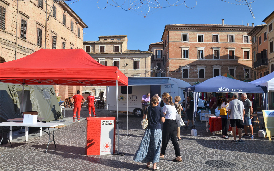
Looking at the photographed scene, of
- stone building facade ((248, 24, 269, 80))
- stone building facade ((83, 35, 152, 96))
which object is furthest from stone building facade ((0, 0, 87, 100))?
stone building facade ((248, 24, 269, 80))

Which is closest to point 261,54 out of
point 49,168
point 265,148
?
point 265,148

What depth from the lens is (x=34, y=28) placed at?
818 inches

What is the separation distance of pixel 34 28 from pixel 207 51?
29.2 metres

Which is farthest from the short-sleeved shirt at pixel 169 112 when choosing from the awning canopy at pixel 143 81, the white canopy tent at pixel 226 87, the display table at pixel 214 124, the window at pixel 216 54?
the window at pixel 216 54

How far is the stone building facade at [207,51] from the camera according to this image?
40656 millimetres

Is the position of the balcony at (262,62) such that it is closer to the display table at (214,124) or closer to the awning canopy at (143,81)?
the awning canopy at (143,81)

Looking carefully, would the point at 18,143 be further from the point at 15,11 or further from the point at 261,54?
the point at 261,54

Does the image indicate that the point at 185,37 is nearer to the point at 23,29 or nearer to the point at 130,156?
the point at 23,29

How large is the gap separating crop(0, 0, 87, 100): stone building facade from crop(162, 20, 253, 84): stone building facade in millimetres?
17180

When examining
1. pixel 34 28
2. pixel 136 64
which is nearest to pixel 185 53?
pixel 136 64

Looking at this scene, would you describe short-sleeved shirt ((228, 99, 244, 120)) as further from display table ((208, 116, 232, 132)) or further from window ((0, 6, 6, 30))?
window ((0, 6, 6, 30))

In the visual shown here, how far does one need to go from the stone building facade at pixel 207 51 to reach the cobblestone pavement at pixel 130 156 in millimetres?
32791

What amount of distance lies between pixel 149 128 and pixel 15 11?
55.4 feet

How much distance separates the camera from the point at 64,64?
23.1 feet
